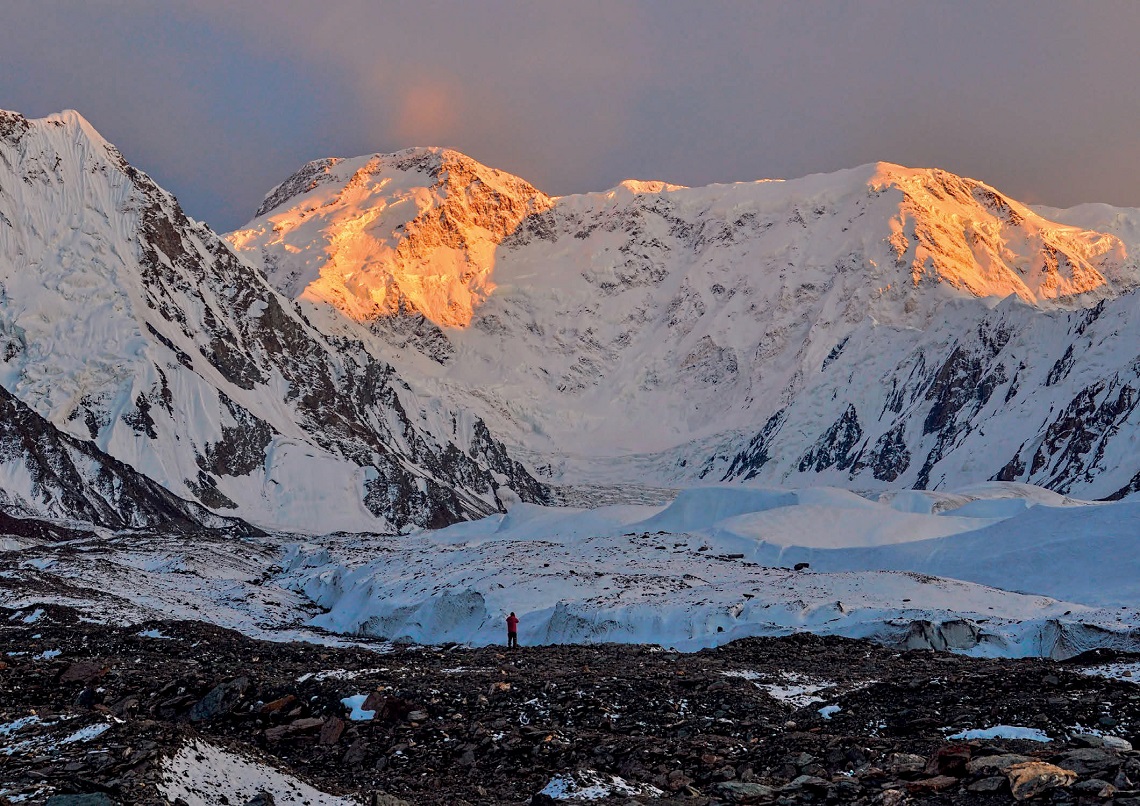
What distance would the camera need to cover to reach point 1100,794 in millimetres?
11680

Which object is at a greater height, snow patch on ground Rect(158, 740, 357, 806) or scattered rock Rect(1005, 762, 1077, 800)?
snow patch on ground Rect(158, 740, 357, 806)

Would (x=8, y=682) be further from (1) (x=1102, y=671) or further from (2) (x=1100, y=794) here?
(1) (x=1102, y=671)

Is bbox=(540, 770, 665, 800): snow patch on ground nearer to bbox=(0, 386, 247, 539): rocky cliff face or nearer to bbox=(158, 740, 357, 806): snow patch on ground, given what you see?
bbox=(158, 740, 357, 806): snow patch on ground

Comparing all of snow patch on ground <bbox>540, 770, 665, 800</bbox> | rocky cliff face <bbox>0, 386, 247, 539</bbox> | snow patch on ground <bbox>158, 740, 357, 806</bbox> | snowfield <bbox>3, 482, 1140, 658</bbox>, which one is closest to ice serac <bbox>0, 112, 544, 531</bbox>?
rocky cliff face <bbox>0, 386, 247, 539</bbox>

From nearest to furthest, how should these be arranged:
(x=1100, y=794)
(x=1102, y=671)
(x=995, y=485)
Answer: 1. (x=1100, y=794)
2. (x=1102, y=671)
3. (x=995, y=485)

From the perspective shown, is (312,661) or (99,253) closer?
(312,661)

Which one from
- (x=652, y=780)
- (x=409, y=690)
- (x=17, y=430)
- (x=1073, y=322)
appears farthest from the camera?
(x=1073, y=322)

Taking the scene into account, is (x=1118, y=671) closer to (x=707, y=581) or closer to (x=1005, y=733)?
(x=1005, y=733)

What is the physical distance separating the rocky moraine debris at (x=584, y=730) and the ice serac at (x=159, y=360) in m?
134

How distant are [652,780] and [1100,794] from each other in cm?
494

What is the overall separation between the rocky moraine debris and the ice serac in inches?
5287

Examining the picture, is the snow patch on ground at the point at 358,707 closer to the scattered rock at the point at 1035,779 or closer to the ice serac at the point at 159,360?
the scattered rock at the point at 1035,779

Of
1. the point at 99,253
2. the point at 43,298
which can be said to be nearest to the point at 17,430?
the point at 43,298

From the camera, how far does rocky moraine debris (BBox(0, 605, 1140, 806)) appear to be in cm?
1289
